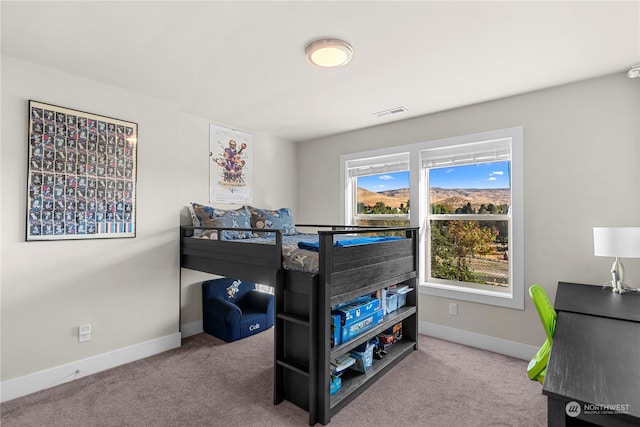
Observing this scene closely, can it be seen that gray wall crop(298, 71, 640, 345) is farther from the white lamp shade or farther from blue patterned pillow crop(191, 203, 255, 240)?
blue patterned pillow crop(191, 203, 255, 240)

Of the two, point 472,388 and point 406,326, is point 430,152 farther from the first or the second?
point 472,388

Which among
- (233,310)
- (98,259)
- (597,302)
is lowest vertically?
(233,310)

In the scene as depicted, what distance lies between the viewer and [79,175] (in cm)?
249

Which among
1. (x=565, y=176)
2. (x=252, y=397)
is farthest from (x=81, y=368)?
(x=565, y=176)

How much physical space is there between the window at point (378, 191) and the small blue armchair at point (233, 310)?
1.53 metres

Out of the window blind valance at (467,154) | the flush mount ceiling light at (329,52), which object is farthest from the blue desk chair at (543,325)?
the flush mount ceiling light at (329,52)

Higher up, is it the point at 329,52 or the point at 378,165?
the point at 329,52

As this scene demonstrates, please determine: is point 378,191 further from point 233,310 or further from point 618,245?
point 618,245

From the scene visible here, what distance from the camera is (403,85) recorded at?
2646 mm

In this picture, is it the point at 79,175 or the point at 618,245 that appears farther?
the point at 79,175

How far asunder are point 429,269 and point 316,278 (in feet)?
6.69

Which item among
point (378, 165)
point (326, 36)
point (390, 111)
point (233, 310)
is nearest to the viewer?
point (326, 36)

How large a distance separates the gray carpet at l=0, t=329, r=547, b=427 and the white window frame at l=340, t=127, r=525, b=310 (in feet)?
1.80

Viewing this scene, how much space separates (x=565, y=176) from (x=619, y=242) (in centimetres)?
73
